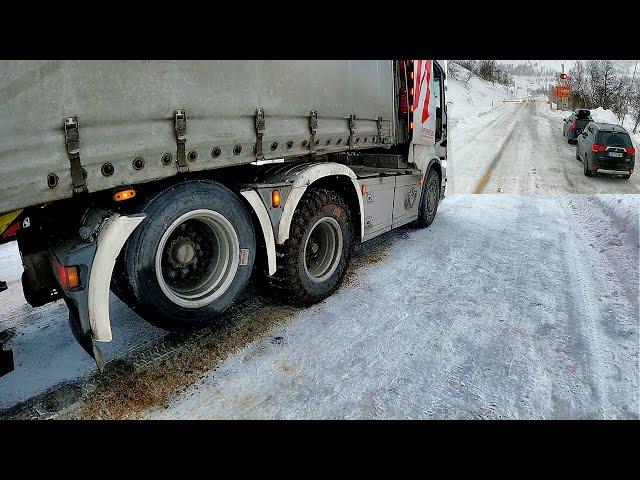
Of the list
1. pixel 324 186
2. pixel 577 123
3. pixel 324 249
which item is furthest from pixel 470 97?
pixel 324 249

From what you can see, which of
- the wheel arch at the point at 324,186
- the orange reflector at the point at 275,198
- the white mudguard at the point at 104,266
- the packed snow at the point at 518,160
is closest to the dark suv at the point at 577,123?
the packed snow at the point at 518,160

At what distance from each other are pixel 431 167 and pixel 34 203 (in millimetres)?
6036

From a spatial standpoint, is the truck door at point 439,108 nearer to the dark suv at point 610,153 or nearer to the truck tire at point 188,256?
the truck tire at point 188,256

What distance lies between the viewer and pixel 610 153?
43.5 ft

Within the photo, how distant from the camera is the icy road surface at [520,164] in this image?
11.8 metres

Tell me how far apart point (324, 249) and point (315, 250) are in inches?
6.3

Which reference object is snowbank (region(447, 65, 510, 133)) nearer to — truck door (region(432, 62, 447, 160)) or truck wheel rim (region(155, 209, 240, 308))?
truck door (region(432, 62, 447, 160))

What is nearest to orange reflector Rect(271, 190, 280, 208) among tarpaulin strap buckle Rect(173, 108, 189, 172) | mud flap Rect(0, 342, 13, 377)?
tarpaulin strap buckle Rect(173, 108, 189, 172)

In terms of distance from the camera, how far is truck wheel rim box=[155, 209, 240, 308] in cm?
307

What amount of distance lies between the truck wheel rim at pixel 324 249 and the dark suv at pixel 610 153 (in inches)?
518

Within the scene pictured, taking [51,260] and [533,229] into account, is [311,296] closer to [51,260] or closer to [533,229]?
[51,260]

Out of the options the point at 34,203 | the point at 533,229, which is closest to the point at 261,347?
the point at 34,203

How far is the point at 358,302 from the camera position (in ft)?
13.7
